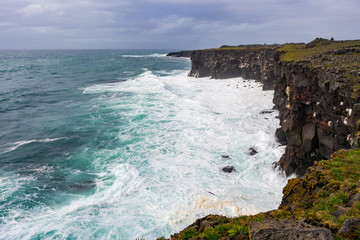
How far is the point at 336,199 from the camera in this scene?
8867 mm

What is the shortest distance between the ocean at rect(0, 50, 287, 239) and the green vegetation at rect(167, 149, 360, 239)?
313 inches

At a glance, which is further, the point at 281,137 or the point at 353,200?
the point at 281,137

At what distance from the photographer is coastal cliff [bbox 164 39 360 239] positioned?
752 centimetres

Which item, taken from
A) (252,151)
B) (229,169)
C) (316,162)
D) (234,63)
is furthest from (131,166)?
(234,63)

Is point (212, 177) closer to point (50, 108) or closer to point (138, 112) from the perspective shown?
point (138, 112)

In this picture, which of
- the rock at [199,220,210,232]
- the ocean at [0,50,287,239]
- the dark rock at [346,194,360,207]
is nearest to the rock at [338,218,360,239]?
the dark rock at [346,194,360,207]

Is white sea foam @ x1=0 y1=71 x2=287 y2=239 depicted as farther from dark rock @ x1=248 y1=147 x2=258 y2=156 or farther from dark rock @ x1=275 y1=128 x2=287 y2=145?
dark rock @ x1=275 y1=128 x2=287 y2=145

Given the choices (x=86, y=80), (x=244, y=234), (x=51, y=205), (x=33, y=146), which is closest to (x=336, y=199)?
(x=244, y=234)

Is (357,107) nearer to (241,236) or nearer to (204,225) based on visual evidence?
(241,236)

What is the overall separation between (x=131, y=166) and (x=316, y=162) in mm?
17789

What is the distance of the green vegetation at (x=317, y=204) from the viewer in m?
7.99

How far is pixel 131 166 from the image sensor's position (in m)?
25.2

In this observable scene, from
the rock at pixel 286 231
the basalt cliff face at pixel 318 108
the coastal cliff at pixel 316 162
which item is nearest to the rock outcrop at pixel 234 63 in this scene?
the coastal cliff at pixel 316 162

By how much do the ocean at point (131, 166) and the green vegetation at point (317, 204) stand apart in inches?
313
